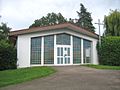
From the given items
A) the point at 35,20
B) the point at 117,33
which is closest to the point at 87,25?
the point at 35,20

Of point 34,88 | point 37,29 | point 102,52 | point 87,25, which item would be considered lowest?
point 34,88

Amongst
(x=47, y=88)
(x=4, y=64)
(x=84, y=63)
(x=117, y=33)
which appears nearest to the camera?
(x=47, y=88)

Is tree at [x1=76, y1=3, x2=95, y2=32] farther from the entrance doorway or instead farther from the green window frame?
the entrance doorway

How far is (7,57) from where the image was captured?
1145 inches

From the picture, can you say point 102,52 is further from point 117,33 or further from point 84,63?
point 117,33

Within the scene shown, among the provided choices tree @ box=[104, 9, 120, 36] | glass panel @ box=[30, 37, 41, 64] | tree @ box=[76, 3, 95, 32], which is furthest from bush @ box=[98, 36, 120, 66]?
tree @ box=[76, 3, 95, 32]

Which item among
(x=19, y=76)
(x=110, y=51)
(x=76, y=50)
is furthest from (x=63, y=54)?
(x=19, y=76)

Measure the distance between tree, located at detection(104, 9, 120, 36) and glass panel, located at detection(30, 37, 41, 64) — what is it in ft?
Answer: 58.0

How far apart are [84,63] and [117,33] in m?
14.6

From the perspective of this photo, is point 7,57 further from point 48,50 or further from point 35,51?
point 48,50

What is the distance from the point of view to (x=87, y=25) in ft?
213

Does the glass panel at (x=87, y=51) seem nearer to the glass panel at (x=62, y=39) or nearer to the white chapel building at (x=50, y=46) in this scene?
the white chapel building at (x=50, y=46)

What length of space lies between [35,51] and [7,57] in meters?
2.97

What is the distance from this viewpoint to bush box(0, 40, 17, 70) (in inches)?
1133
